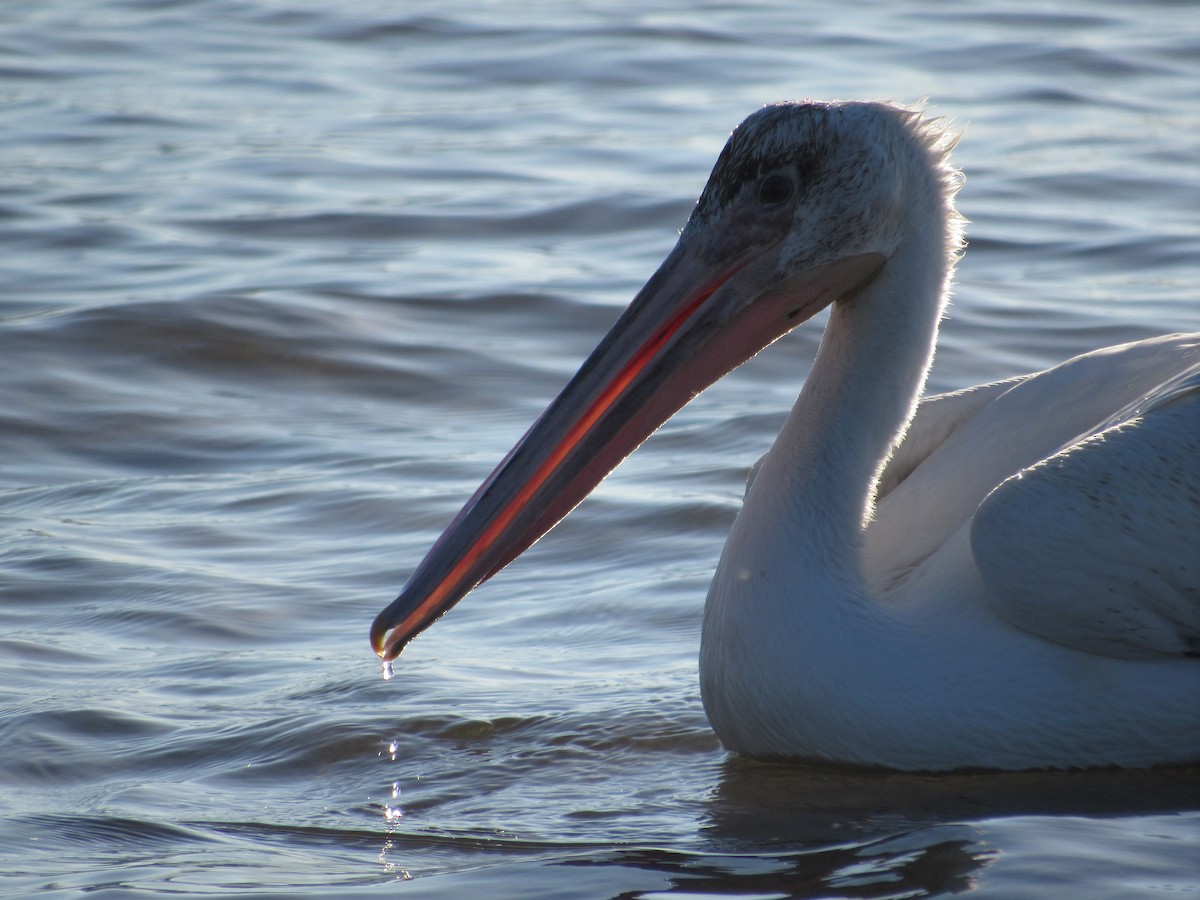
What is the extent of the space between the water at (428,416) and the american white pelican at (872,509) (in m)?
0.16

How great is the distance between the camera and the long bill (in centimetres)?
385

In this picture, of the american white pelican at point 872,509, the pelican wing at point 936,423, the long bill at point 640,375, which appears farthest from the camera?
the pelican wing at point 936,423

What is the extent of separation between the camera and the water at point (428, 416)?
354cm

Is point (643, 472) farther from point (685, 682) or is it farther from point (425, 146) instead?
point (425, 146)

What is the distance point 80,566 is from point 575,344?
2.70 metres

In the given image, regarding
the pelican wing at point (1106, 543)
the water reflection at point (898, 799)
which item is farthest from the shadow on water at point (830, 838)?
the pelican wing at point (1106, 543)

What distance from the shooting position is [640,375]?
394cm

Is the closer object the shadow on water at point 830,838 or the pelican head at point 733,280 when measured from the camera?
the shadow on water at point 830,838

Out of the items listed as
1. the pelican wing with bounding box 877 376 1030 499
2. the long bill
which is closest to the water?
the long bill

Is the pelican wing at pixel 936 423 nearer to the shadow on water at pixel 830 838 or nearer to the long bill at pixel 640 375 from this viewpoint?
the long bill at pixel 640 375

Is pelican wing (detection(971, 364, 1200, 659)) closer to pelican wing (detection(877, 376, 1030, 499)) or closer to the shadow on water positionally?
the shadow on water

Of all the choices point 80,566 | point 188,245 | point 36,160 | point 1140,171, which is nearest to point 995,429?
point 80,566

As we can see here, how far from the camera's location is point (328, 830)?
3.59 m

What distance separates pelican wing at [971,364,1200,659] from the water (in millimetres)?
320
